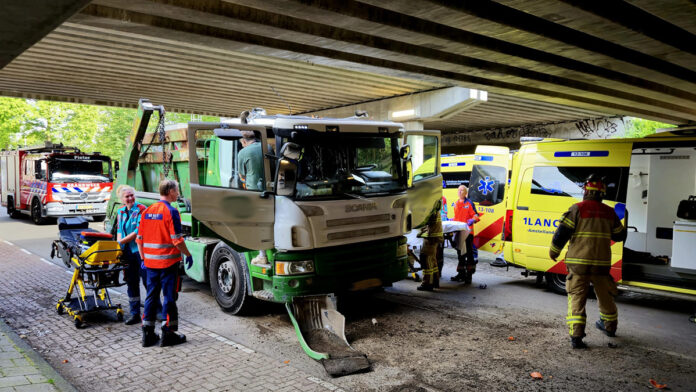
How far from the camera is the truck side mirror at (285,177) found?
239 inches

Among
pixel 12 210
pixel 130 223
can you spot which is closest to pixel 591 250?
pixel 130 223

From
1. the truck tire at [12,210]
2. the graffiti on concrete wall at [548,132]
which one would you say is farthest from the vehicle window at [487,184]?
the truck tire at [12,210]

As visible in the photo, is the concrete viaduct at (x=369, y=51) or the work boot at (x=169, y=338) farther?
the concrete viaduct at (x=369, y=51)

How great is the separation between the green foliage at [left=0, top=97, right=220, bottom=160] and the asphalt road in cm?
2074

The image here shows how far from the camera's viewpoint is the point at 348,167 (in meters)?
6.59

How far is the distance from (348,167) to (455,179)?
6.90 m

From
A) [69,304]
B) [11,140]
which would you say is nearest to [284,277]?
[69,304]

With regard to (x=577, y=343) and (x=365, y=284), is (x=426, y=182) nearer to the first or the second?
(x=365, y=284)

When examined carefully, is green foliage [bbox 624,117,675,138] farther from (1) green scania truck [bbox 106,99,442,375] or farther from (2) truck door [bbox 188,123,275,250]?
(2) truck door [bbox 188,123,275,250]

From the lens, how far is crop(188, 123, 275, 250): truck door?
5.79m

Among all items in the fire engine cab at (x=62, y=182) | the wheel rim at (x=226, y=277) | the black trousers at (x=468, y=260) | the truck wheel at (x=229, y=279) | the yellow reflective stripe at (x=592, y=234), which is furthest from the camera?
the fire engine cab at (x=62, y=182)

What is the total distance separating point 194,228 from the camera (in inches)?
231

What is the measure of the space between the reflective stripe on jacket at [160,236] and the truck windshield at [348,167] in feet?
4.98

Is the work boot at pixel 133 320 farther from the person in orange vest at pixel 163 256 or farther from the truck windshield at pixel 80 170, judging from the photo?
the truck windshield at pixel 80 170
